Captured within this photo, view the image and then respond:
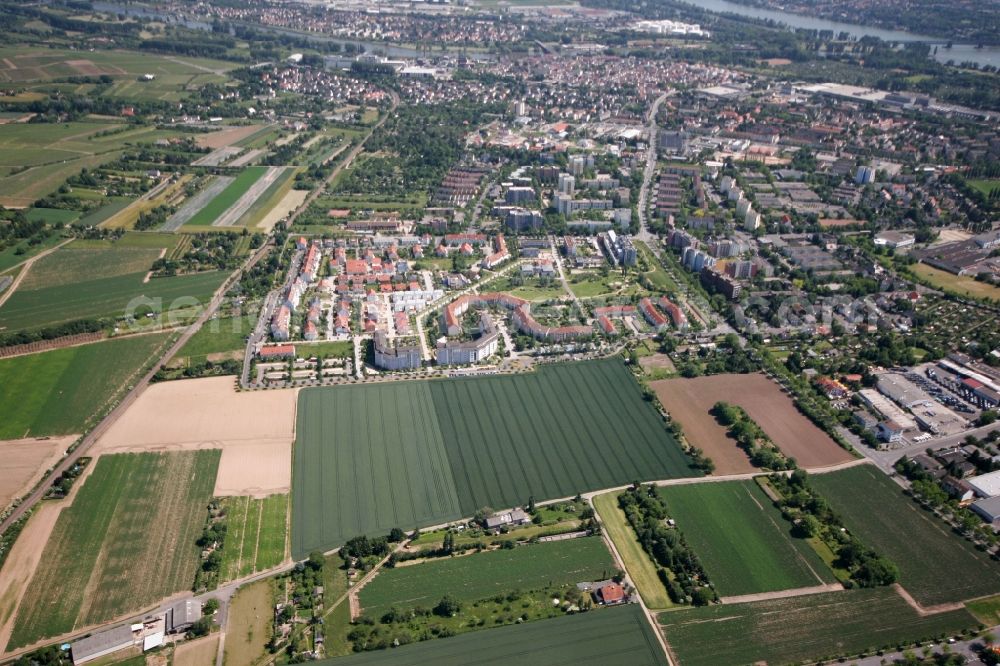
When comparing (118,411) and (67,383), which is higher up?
(67,383)

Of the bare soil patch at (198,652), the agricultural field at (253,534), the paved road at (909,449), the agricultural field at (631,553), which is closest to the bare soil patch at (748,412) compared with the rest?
the paved road at (909,449)

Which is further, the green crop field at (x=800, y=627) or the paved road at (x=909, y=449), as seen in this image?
the paved road at (x=909, y=449)

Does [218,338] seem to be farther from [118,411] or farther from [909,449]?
[909,449]

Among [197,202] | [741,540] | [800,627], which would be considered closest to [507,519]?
[741,540]

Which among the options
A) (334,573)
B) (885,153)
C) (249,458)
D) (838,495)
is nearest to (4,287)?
(249,458)

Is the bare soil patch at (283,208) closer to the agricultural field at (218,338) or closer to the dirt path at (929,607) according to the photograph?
the agricultural field at (218,338)

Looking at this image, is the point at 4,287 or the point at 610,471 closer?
the point at 610,471

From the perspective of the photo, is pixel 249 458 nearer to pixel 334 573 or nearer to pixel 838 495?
pixel 334 573
